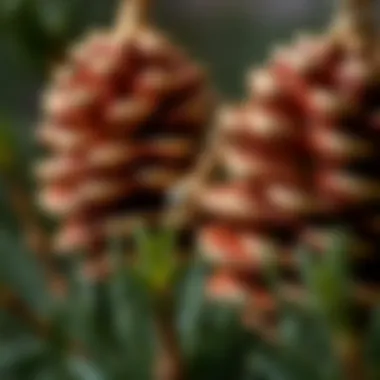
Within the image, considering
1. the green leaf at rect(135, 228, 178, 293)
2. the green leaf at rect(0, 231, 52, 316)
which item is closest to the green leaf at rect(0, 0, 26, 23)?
the green leaf at rect(0, 231, 52, 316)

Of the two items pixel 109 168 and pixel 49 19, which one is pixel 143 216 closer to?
pixel 109 168

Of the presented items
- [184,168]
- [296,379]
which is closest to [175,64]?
[184,168]

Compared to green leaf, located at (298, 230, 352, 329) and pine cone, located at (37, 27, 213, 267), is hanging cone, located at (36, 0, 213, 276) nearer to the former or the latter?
pine cone, located at (37, 27, 213, 267)

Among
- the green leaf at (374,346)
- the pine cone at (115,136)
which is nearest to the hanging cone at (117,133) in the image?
the pine cone at (115,136)

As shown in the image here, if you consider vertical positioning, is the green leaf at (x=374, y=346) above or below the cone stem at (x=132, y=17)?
below

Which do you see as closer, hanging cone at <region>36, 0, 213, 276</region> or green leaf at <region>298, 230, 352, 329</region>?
green leaf at <region>298, 230, 352, 329</region>

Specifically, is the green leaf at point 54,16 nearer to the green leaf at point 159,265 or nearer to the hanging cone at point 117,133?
the hanging cone at point 117,133
